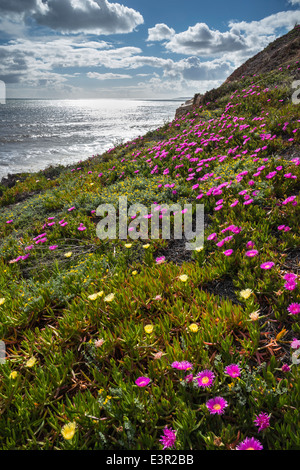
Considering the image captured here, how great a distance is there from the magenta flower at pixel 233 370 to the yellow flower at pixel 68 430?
3.08 feet

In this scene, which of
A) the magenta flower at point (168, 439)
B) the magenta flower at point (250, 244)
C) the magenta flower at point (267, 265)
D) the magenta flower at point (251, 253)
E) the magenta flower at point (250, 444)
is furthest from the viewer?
the magenta flower at point (250, 244)


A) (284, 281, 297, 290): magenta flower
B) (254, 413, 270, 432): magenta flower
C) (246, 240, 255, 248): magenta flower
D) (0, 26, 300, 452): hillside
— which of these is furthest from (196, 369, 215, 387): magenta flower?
(246, 240, 255, 248): magenta flower

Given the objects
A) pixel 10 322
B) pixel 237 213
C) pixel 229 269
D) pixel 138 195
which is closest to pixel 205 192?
pixel 237 213

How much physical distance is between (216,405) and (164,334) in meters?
0.58

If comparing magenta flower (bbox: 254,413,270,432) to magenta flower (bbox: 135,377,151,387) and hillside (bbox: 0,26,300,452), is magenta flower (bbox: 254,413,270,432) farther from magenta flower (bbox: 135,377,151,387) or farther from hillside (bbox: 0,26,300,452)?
magenta flower (bbox: 135,377,151,387)

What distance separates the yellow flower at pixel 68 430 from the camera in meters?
1.45

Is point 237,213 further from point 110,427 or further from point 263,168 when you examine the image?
point 110,427

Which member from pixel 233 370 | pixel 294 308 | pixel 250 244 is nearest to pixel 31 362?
pixel 233 370

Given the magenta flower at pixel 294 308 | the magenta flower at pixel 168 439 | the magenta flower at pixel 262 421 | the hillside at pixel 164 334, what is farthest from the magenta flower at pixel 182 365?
the magenta flower at pixel 294 308

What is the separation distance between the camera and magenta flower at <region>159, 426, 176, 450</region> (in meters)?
1.41

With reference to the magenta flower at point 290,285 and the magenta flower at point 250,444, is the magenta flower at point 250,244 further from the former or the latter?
the magenta flower at point 250,444

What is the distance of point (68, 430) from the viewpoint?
150 cm

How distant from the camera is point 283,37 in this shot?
16.3m

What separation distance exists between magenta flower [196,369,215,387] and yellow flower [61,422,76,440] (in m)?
0.75
